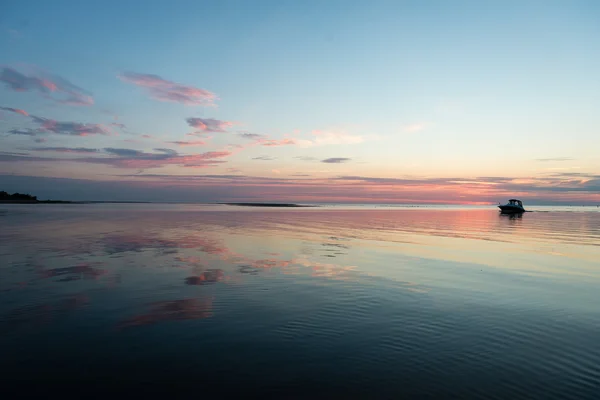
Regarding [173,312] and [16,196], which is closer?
[173,312]

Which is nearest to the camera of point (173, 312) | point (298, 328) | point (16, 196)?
point (298, 328)

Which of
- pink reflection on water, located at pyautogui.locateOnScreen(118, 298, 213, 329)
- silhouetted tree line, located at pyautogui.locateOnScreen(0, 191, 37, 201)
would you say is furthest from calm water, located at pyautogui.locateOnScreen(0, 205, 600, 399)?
silhouetted tree line, located at pyautogui.locateOnScreen(0, 191, 37, 201)

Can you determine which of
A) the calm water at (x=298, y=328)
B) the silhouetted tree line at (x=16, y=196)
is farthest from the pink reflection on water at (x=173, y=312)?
the silhouetted tree line at (x=16, y=196)

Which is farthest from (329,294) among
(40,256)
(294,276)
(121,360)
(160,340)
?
(40,256)

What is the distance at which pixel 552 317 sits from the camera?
12133mm

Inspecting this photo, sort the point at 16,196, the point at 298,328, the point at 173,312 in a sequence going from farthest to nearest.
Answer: the point at 16,196
the point at 173,312
the point at 298,328

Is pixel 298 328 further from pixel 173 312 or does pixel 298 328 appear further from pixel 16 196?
pixel 16 196

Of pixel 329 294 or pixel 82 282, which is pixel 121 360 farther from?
→ pixel 82 282

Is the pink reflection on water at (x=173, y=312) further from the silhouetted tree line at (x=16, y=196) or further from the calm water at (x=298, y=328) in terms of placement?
the silhouetted tree line at (x=16, y=196)

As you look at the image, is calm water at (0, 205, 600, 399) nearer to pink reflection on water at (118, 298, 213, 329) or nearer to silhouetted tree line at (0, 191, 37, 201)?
pink reflection on water at (118, 298, 213, 329)

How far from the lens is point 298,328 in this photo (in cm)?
1081

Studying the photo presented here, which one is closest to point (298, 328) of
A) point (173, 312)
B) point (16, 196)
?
point (173, 312)

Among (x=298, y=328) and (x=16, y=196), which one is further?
(x=16, y=196)

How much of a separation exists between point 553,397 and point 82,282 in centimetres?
1609
